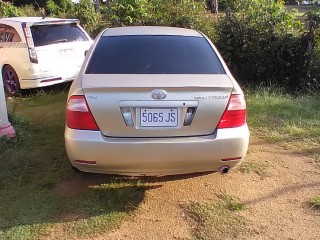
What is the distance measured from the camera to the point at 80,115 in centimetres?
314

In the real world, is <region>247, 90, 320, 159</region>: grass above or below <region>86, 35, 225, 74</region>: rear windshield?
below

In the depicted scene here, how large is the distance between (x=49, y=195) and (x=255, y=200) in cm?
186

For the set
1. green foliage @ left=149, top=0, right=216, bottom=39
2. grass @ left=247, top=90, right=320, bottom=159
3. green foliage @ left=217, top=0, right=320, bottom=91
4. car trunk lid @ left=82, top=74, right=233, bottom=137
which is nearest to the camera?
car trunk lid @ left=82, top=74, right=233, bottom=137

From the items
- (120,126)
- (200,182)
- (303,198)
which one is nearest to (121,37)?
(120,126)

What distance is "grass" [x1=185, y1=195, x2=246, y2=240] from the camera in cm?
307

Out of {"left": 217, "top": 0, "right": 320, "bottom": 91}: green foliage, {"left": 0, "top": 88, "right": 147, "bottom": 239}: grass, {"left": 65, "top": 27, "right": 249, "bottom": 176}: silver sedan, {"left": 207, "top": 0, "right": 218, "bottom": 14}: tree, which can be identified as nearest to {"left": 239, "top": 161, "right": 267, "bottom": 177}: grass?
{"left": 65, "top": 27, "right": 249, "bottom": 176}: silver sedan

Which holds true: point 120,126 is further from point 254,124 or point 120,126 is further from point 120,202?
point 254,124

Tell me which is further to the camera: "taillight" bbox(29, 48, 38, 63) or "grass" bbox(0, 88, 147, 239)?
"taillight" bbox(29, 48, 38, 63)

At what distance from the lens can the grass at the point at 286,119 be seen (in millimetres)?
4953

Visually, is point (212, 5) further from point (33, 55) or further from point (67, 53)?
point (33, 55)

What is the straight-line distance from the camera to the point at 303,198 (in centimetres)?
362

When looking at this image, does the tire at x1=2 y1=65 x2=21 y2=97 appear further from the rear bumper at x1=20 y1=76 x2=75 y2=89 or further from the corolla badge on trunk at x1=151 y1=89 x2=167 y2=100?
the corolla badge on trunk at x1=151 y1=89 x2=167 y2=100

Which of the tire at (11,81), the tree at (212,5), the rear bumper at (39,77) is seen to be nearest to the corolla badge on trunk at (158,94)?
the rear bumper at (39,77)

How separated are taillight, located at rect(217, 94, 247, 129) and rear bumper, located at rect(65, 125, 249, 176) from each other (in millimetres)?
51
